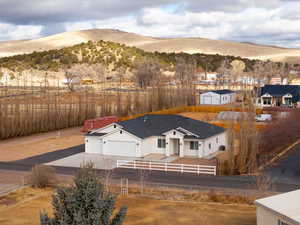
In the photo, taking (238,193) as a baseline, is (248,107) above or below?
above

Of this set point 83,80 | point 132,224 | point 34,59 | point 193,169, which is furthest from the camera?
point 34,59

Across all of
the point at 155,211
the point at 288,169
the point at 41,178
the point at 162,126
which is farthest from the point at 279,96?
the point at 155,211

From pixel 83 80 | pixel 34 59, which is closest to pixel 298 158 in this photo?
pixel 83 80

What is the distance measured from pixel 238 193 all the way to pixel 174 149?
12.2 m

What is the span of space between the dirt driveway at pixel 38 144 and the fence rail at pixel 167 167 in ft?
30.0

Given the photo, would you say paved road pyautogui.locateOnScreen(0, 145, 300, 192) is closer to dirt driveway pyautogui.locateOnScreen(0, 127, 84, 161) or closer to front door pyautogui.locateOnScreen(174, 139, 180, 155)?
dirt driveway pyautogui.locateOnScreen(0, 127, 84, 161)

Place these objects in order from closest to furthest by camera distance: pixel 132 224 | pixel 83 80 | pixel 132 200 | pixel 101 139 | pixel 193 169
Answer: pixel 132 224, pixel 132 200, pixel 193 169, pixel 101 139, pixel 83 80

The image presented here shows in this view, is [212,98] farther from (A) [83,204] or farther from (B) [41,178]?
(A) [83,204]

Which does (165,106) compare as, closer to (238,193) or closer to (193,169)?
(193,169)

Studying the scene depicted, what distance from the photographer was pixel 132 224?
2059 centimetres

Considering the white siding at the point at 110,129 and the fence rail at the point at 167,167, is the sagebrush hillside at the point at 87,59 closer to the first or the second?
the white siding at the point at 110,129

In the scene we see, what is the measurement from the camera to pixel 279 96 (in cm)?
6956

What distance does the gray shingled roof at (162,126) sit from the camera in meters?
36.6

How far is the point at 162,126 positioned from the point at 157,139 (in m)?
1.62
